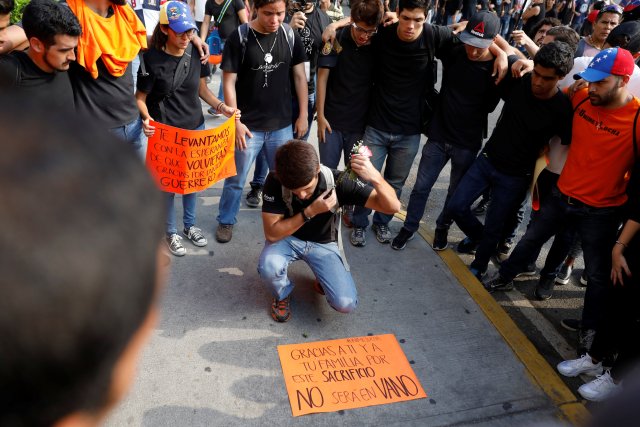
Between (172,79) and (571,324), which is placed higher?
(172,79)

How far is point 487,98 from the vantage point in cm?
382

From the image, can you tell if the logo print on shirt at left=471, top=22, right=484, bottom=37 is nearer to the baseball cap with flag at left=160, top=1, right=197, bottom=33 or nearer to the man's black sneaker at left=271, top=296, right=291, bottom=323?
the baseball cap with flag at left=160, top=1, right=197, bottom=33

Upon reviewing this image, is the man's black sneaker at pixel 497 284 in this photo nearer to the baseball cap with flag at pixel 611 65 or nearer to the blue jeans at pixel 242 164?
the baseball cap with flag at pixel 611 65

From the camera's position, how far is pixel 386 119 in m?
4.10

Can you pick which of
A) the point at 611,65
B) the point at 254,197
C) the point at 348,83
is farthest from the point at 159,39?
the point at 611,65

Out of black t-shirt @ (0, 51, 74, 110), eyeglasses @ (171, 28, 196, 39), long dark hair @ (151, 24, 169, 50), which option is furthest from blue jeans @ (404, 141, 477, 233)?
black t-shirt @ (0, 51, 74, 110)

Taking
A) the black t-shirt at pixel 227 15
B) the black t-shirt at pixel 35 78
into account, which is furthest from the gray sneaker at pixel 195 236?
the black t-shirt at pixel 227 15

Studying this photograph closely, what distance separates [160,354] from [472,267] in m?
2.59

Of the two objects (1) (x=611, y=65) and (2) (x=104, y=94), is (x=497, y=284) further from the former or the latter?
(2) (x=104, y=94)

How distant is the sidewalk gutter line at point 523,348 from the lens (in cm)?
295

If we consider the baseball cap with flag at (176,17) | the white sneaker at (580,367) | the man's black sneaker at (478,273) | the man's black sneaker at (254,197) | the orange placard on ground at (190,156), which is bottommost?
the man's black sneaker at (254,197)

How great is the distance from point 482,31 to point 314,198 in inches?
70.5

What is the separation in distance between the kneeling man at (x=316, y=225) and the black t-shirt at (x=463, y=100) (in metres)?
0.99

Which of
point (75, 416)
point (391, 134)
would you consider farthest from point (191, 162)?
point (75, 416)
